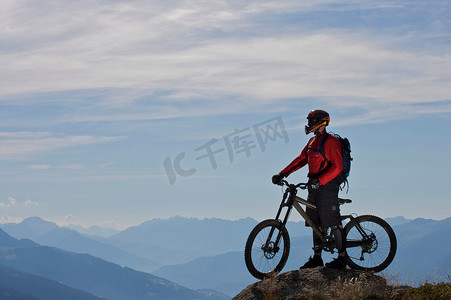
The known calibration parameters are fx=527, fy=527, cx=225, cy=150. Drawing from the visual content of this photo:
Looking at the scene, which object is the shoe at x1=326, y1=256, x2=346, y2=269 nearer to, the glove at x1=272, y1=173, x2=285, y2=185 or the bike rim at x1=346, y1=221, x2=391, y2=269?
the bike rim at x1=346, y1=221, x2=391, y2=269

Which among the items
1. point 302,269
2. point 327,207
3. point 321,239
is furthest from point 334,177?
point 302,269

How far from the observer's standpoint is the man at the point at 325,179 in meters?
11.9

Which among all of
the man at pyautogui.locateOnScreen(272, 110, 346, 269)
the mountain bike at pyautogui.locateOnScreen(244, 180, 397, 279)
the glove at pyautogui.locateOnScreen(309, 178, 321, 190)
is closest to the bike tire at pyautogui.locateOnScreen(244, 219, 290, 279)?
the mountain bike at pyautogui.locateOnScreen(244, 180, 397, 279)

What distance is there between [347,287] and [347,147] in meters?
3.11

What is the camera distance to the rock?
11.0m

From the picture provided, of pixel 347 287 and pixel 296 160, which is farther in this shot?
pixel 296 160

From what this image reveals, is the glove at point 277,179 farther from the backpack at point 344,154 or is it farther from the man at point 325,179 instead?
the backpack at point 344,154

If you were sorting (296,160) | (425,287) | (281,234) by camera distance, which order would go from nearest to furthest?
(425,287) → (281,234) → (296,160)

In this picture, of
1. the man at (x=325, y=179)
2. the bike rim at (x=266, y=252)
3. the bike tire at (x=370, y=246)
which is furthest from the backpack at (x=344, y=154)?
the bike rim at (x=266, y=252)

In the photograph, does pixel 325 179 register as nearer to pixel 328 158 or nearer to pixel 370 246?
pixel 328 158

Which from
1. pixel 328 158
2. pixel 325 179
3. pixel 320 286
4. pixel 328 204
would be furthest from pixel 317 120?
pixel 320 286

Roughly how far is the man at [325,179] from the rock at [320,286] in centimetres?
47

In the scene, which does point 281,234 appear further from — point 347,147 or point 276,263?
point 347,147

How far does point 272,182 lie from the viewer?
12.2 meters
